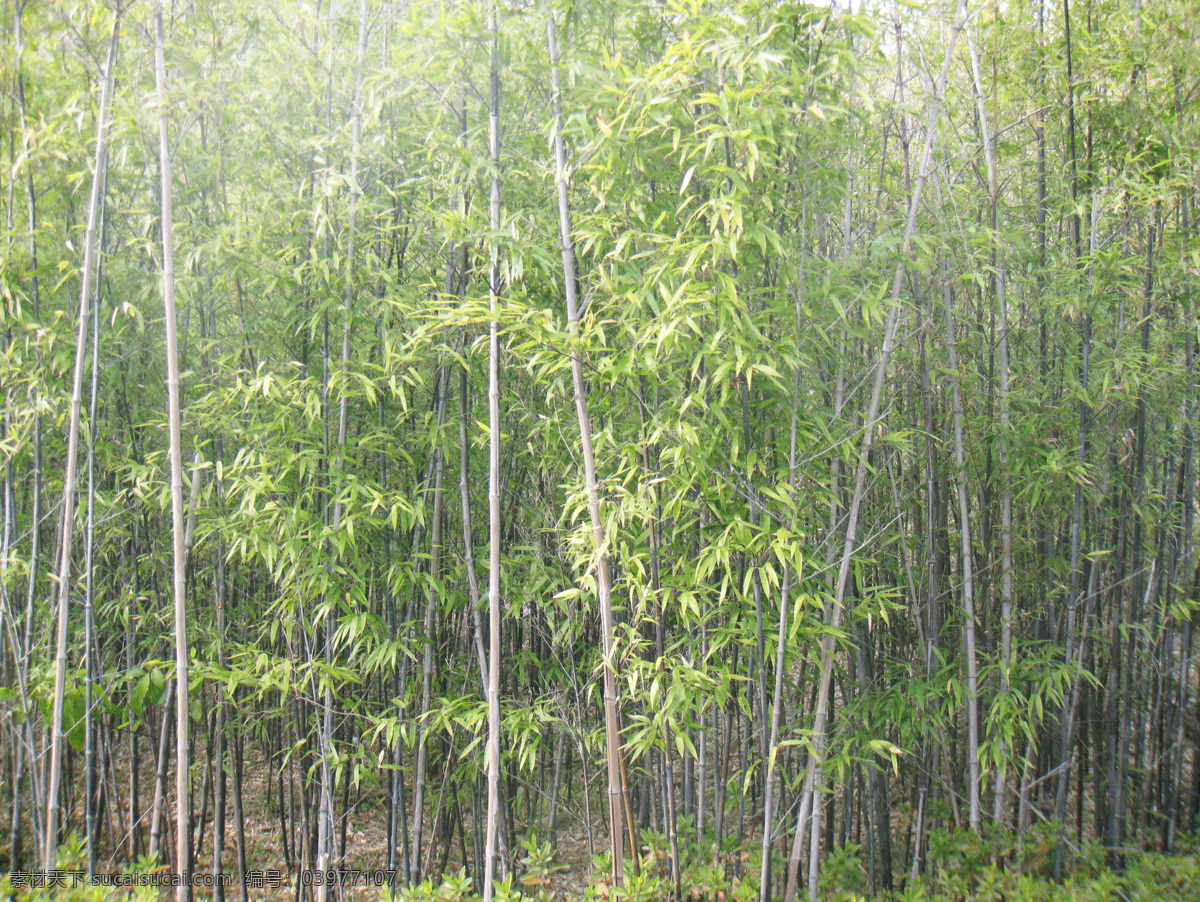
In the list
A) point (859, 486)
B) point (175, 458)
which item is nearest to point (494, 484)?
point (175, 458)

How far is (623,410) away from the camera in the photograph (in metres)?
2.79

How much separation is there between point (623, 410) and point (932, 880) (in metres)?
2.23

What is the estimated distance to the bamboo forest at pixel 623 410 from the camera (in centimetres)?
257

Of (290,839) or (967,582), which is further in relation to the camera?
(290,839)

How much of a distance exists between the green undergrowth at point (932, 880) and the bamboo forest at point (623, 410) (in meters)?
0.02

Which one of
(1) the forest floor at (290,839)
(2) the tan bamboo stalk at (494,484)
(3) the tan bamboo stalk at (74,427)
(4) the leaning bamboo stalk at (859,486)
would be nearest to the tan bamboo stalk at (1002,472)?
(4) the leaning bamboo stalk at (859,486)

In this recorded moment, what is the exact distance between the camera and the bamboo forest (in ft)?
8.45

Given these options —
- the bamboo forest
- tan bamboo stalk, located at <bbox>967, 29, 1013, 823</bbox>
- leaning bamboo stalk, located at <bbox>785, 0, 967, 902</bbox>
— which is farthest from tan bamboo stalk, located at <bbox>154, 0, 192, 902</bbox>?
tan bamboo stalk, located at <bbox>967, 29, 1013, 823</bbox>

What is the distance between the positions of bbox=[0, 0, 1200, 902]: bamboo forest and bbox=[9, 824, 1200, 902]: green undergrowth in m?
0.02

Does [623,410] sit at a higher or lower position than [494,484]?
higher

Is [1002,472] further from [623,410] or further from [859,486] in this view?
[623,410]

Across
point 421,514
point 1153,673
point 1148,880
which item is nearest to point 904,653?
point 1148,880

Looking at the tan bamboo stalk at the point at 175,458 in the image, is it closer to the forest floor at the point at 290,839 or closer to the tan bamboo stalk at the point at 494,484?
the forest floor at the point at 290,839

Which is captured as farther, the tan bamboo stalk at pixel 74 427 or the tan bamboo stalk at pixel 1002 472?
the tan bamboo stalk at pixel 1002 472
